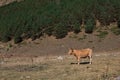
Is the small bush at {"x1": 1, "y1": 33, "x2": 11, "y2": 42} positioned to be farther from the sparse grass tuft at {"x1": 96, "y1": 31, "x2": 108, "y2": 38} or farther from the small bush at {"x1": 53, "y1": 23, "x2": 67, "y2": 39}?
the sparse grass tuft at {"x1": 96, "y1": 31, "x2": 108, "y2": 38}

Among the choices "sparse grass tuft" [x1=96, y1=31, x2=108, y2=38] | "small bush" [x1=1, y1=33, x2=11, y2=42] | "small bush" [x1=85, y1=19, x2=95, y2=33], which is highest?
"small bush" [x1=85, y1=19, x2=95, y2=33]

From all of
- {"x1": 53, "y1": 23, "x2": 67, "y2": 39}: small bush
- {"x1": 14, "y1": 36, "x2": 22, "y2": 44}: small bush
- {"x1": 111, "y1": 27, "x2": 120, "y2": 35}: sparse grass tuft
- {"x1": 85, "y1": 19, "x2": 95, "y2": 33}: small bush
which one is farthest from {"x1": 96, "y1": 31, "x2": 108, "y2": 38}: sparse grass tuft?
{"x1": 14, "y1": 36, "x2": 22, "y2": 44}: small bush

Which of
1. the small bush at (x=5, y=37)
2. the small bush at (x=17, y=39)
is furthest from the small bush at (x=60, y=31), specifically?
the small bush at (x=5, y=37)

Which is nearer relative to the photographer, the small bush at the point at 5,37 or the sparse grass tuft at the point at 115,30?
the sparse grass tuft at the point at 115,30

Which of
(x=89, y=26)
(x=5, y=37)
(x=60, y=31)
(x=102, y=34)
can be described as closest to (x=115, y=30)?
(x=102, y=34)

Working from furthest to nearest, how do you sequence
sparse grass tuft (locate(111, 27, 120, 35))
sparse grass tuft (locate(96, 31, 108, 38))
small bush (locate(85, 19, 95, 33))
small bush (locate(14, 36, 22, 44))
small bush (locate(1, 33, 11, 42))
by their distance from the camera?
small bush (locate(1, 33, 11, 42)), small bush (locate(14, 36, 22, 44)), small bush (locate(85, 19, 95, 33)), sparse grass tuft (locate(111, 27, 120, 35)), sparse grass tuft (locate(96, 31, 108, 38))

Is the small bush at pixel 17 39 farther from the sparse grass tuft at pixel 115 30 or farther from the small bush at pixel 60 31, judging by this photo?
the sparse grass tuft at pixel 115 30

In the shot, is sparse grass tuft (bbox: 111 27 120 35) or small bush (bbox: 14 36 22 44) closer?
sparse grass tuft (bbox: 111 27 120 35)

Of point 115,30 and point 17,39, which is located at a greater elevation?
point 115,30

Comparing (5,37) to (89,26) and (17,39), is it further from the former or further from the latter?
(89,26)

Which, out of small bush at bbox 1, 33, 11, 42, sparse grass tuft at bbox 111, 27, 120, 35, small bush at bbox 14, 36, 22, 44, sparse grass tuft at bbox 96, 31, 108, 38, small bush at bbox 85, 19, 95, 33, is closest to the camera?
sparse grass tuft at bbox 96, 31, 108, 38

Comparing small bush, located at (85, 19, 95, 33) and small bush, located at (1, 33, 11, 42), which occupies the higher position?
small bush, located at (85, 19, 95, 33)

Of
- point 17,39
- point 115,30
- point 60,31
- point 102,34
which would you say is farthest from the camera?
point 17,39

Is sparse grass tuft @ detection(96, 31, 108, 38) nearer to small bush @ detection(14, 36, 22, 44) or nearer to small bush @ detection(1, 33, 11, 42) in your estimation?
small bush @ detection(14, 36, 22, 44)
